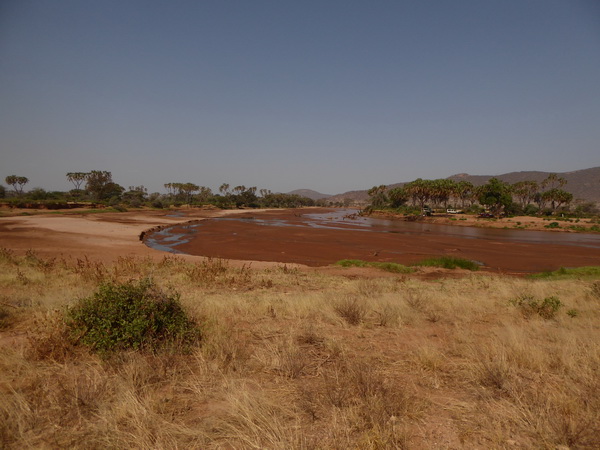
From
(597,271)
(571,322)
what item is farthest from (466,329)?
(597,271)

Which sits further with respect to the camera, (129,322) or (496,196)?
(496,196)

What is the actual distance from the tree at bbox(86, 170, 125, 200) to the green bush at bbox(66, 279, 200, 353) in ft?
362

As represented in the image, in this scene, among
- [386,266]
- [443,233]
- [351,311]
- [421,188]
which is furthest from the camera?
[421,188]

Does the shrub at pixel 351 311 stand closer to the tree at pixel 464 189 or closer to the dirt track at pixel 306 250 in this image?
the dirt track at pixel 306 250

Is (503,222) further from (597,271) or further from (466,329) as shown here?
(466,329)

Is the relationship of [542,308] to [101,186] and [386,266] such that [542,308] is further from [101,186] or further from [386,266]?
[101,186]

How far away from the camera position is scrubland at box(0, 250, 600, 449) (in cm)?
286

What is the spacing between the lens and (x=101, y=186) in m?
98.4

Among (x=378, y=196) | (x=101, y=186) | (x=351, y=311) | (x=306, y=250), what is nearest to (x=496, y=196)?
(x=378, y=196)

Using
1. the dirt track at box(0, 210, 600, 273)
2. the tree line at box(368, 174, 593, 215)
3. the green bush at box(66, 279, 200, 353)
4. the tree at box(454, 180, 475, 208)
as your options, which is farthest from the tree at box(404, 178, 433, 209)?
the green bush at box(66, 279, 200, 353)

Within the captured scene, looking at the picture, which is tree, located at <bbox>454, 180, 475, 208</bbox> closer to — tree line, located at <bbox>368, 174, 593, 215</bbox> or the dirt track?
tree line, located at <bbox>368, 174, 593, 215</bbox>

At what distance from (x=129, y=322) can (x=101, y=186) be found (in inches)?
4540

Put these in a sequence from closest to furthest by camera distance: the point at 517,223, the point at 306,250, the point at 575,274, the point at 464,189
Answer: the point at 575,274
the point at 306,250
the point at 517,223
the point at 464,189

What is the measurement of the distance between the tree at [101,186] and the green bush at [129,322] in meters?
110
